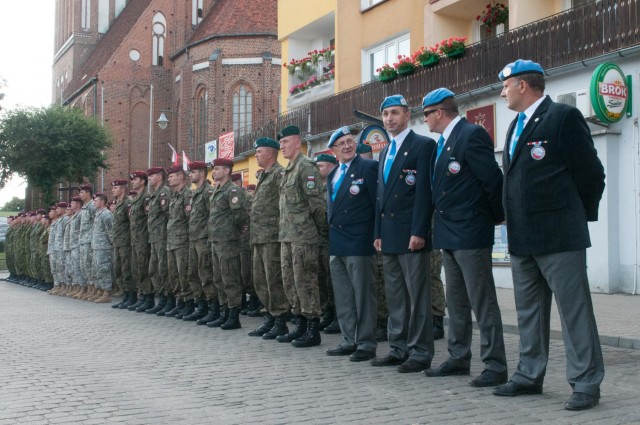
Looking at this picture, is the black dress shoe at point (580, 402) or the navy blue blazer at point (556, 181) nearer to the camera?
the black dress shoe at point (580, 402)

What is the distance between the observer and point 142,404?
554 centimetres

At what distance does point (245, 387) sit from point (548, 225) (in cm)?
257

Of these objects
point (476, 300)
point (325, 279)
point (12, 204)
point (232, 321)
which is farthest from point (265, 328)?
point (12, 204)

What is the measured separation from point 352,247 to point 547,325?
2.48 m

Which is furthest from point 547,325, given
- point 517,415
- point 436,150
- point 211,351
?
point 211,351

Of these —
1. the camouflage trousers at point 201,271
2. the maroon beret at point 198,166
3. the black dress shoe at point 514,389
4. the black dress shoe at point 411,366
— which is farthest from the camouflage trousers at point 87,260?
the black dress shoe at point 514,389

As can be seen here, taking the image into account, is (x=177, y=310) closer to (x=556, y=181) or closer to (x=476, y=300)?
(x=476, y=300)

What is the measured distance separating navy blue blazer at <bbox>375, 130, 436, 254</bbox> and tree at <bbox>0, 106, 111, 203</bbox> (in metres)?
41.7

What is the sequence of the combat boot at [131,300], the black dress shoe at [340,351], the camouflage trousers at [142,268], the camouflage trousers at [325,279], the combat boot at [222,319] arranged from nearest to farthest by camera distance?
the black dress shoe at [340,351] < the camouflage trousers at [325,279] < the combat boot at [222,319] < the camouflage trousers at [142,268] < the combat boot at [131,300]

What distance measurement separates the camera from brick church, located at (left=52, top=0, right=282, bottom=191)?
1997 inches

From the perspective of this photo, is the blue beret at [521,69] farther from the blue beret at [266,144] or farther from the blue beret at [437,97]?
the blue beret at [266,144]

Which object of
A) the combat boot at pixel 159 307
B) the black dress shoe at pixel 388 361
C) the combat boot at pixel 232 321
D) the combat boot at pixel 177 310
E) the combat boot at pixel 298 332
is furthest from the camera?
the combat boot at pixel 159 307

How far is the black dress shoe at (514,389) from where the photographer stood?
549cm

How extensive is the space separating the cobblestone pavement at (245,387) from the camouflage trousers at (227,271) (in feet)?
3.20
